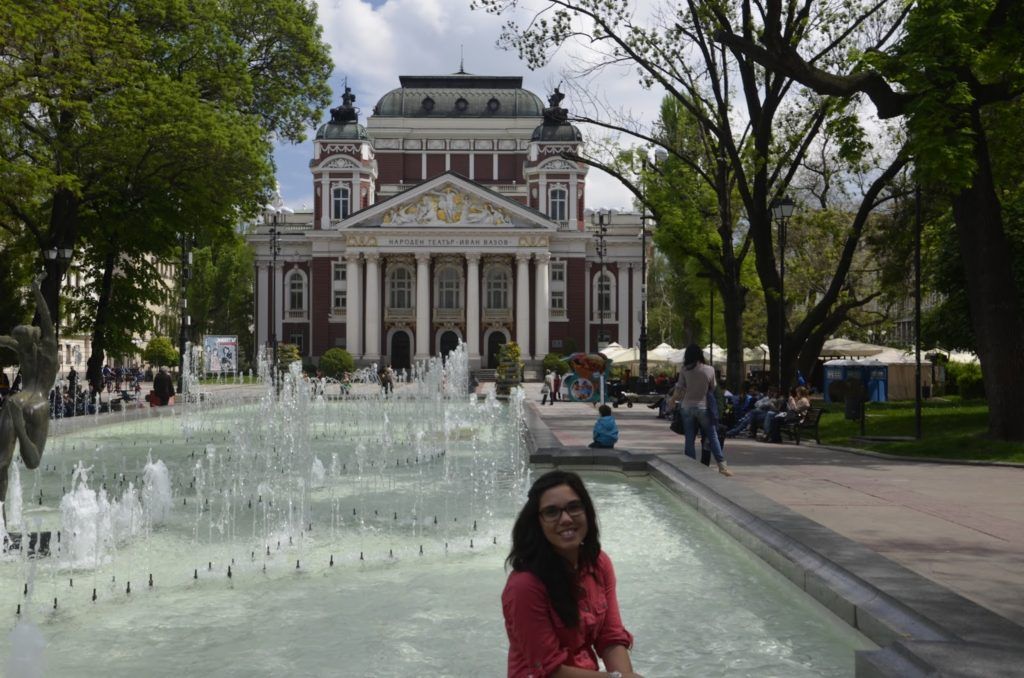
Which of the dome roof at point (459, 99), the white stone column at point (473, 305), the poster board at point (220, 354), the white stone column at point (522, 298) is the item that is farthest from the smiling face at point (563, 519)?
the dome roof at point (459, 99)

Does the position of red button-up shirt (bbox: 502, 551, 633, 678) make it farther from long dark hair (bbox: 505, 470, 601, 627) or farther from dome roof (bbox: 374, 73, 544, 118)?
dome roof (bbox: 374, 73, 544, 118)

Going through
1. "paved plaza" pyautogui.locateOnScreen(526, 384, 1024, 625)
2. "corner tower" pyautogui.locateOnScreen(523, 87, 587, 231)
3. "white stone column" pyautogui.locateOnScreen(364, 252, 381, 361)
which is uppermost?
"corner tower" pyautogui.locateOnScreen(523, 87, 587, 231)

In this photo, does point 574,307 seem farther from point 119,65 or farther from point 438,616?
point 438,616

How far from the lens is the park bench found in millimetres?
18250

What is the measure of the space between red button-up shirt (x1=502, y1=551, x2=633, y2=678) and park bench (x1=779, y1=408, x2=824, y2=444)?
15.7 metres

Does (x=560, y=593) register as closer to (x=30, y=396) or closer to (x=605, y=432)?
(x=30, y=396)

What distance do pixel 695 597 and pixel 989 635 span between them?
7.38 ft

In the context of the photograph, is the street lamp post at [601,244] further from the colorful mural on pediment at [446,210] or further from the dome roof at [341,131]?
the dome roof at [341,131]

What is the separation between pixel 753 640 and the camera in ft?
17.7

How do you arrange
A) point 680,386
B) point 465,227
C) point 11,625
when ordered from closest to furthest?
point 11,625 → point 680,386 → point 465,227

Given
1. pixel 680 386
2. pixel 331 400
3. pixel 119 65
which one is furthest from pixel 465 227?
pixel 680 386

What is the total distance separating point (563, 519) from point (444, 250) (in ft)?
203

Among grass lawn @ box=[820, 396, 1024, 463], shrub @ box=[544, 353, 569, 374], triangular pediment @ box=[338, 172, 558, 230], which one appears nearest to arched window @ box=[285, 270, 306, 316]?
triangular pediment @ box=[338, 172, 558, 230]

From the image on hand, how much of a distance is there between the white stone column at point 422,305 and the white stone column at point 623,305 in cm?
1381
